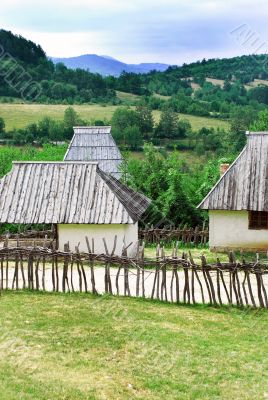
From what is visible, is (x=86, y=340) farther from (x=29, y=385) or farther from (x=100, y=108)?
(x=100, y=108)

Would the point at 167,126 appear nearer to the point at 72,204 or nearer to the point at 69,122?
the point at 69,122

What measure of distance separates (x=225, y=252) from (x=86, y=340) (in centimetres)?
1239

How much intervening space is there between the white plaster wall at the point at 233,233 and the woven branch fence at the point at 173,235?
1463 mm

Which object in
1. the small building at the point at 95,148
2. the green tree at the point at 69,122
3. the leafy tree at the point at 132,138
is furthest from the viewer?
the green tree at the point at 69,122

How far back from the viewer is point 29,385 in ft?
32.7

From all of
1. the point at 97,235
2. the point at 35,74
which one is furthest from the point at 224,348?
the point at 35,74

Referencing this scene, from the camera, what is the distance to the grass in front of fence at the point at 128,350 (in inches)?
397

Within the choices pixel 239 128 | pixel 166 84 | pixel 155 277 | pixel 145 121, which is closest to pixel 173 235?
pixel 155 277

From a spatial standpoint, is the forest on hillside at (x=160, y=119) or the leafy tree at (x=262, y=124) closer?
the forest on hillside at (x=160, y=119)

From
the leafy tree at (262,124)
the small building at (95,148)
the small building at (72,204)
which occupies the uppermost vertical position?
the leafy tree at (262,124)

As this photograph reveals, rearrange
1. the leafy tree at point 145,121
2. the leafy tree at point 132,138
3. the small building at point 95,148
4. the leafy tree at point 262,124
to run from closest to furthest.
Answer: the small building at point 95,148 < the leafy tree at point 262,124 < the leafy tree at point 132,138 < the leafy tree at point 145,121

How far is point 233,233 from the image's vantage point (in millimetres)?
23781

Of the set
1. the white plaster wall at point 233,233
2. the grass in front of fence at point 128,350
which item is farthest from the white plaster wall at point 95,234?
the grass in front of fence at point 128,350

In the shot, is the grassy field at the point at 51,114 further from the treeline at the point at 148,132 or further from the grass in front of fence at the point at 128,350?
the grass in front of fence at the point at 128,350
